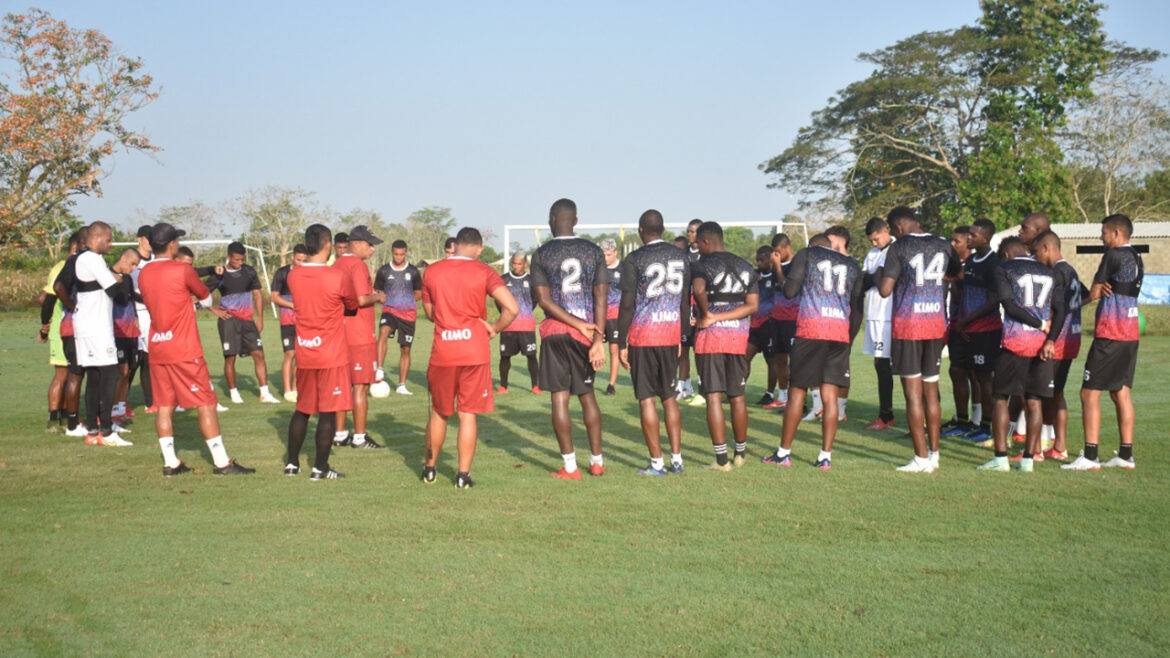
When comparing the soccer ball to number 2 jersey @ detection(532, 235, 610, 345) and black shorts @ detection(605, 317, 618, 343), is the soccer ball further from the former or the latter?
number 2 jersey @ detection(532, 235, 610, 345)

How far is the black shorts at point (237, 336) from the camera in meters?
12.7

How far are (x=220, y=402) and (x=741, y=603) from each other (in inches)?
408

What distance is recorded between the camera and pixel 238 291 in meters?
12.8

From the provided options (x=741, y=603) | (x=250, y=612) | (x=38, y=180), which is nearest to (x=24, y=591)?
(x=250, y=612)

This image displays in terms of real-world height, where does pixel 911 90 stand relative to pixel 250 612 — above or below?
above

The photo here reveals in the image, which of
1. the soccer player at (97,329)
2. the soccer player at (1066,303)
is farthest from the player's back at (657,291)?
the soccer player at (97,329)

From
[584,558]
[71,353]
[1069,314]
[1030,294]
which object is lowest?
[584,558]

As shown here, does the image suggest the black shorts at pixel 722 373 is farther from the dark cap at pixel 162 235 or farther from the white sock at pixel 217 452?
the dark cap at pixel 162 235

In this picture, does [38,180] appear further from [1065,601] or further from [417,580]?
[1065,601]

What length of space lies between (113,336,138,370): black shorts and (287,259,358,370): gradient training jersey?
444cm

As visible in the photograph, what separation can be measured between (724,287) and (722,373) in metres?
0.78

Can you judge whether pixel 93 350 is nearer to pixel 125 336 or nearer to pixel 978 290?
pixel 125 336

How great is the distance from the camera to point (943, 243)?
785 centimetres

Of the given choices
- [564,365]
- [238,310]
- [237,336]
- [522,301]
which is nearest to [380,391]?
[237,336]
